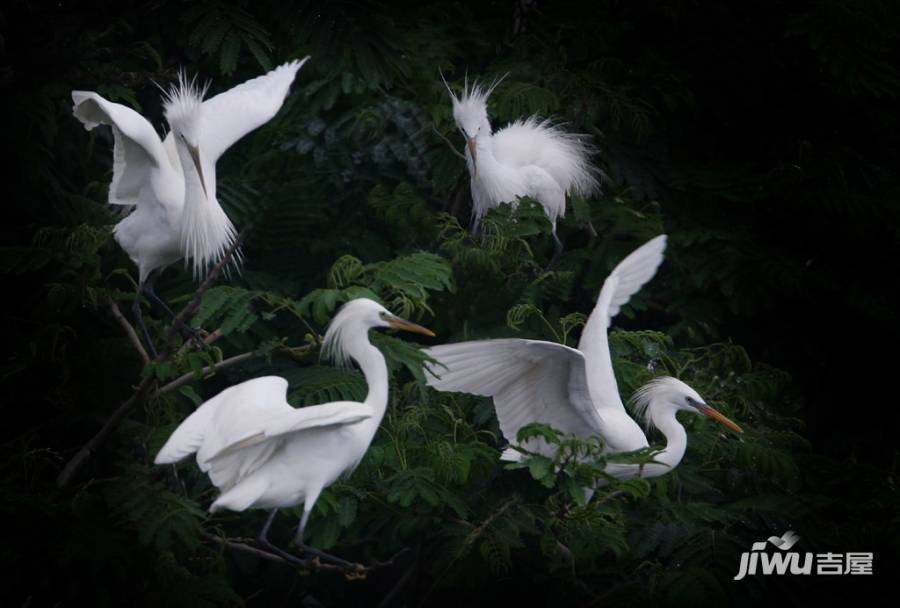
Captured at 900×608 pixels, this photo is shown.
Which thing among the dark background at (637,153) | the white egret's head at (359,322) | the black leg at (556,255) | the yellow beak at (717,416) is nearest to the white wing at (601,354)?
the yellow beak at (717,416)

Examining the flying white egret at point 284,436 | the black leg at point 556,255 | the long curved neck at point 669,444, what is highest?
the black leg at point 556,255

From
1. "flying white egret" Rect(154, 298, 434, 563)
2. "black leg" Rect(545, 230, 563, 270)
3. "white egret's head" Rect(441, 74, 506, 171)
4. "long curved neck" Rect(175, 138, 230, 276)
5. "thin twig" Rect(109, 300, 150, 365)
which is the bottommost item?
"flying white egret" Rect(154, 298, 434, 563)

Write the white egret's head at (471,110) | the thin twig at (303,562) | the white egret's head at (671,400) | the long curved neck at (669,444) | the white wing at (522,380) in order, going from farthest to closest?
the white egret's head at (471,110), the white egret's head at (671,400), the long curved neck at (669,444), the white wing at (522,380), the thin twig at (303,562)

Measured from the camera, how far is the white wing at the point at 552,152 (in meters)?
6.07

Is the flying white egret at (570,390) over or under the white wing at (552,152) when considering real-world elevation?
under

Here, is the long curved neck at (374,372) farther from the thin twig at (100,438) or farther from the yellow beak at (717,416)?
the yellow beak at (717,416)

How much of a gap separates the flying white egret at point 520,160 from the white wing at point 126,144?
4.66 ft

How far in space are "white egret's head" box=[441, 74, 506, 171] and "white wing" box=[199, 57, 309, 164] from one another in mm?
754

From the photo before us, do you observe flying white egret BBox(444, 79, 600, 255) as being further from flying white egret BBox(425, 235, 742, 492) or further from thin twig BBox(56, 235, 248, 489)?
thin twig BBox(56, 235, 248, 489)

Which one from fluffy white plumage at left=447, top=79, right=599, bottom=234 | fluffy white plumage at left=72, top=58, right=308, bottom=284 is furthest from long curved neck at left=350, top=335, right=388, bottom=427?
→ fluffy white plumage at left=447, top=79, right=599, bottom=234

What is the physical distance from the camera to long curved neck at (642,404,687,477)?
4387mm

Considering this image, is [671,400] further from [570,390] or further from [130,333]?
[130,333]

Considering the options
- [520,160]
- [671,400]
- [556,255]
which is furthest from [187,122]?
[520,160]

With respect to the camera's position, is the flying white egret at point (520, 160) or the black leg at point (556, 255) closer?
the black leg at point (556, 255)
